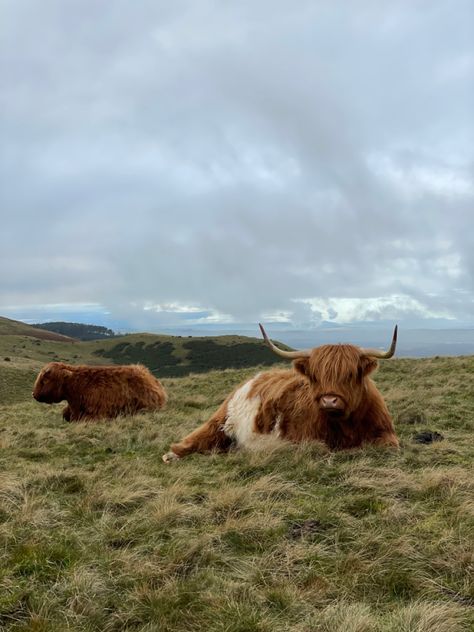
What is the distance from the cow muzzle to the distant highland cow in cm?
730

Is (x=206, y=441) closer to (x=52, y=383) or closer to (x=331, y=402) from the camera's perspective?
(x=331, y=402)

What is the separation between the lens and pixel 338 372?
6.45 metres

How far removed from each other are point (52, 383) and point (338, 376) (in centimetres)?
903

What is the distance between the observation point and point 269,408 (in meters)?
7.54

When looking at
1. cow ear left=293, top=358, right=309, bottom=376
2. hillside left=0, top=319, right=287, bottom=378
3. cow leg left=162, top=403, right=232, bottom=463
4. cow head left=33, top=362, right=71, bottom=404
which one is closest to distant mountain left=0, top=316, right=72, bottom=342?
hillside left=0, top=319, right=287, bottom=378

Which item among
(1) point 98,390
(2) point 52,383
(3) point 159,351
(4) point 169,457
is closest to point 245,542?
(4) point 169,457

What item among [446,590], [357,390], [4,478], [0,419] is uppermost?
[357,390]

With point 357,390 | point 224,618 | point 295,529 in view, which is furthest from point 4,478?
point 357,390

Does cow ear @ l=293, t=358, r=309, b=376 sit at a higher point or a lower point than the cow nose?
higher

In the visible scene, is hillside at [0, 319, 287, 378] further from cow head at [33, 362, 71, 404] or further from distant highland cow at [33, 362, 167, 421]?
distant highland cow at [33, 362, 167, 421]

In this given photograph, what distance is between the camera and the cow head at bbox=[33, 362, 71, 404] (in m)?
13.0

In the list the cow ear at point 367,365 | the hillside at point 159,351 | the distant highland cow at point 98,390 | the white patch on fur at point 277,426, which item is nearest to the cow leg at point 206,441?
the white patch on fur at point 277,426

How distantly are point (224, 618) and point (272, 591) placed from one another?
→ 0.39 m

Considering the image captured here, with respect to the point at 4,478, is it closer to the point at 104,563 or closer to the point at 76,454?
the point at 76,454
